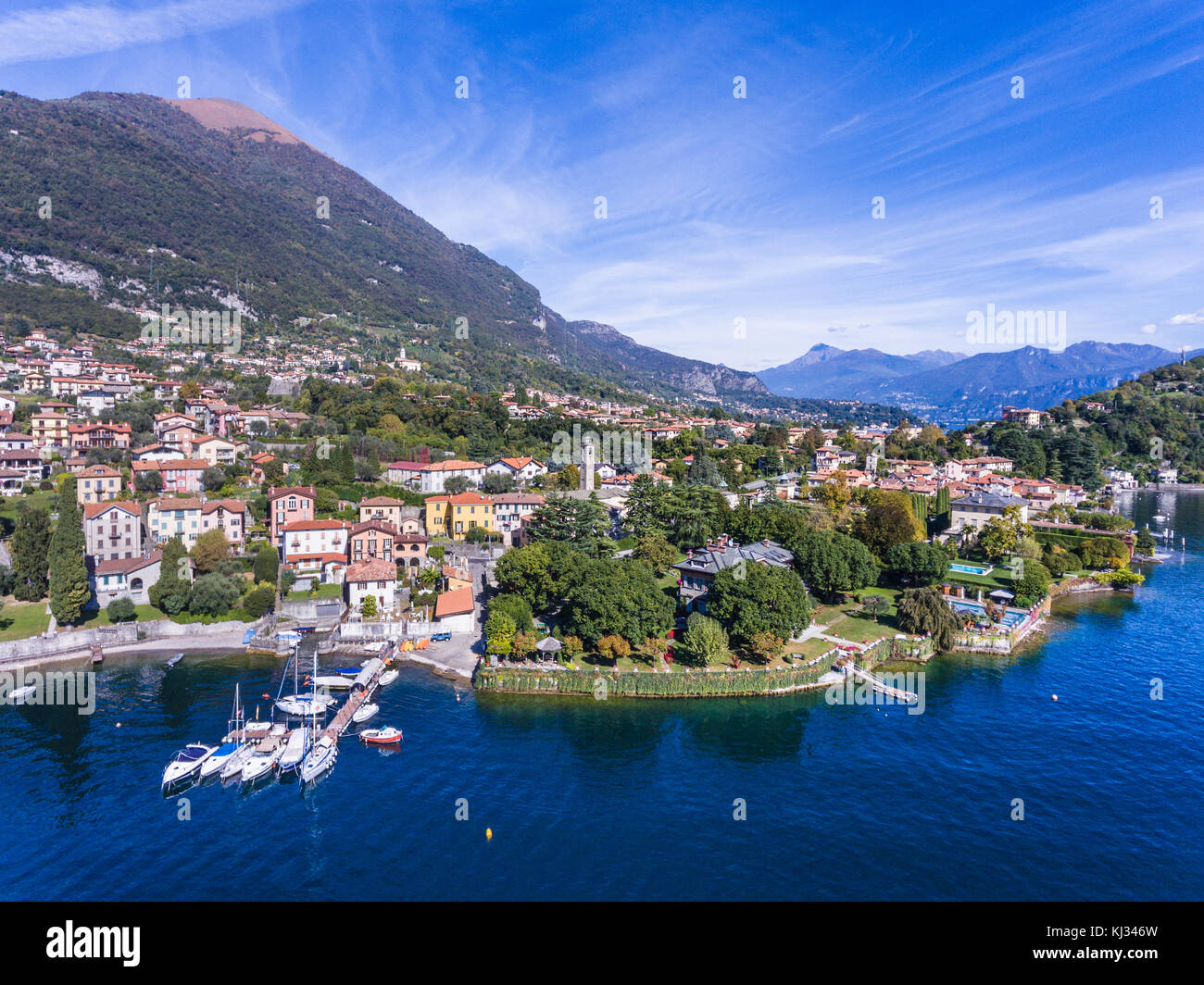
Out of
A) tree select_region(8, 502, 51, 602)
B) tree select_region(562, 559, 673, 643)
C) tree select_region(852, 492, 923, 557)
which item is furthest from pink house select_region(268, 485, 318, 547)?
tree select_region(852, 492, 923, 557)

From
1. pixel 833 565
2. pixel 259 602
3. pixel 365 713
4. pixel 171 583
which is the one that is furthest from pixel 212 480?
pixel 833 565

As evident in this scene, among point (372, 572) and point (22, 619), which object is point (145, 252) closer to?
point (22, 619)

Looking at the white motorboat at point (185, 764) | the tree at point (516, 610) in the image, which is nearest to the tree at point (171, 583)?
the white motorboat at point (185, 764)

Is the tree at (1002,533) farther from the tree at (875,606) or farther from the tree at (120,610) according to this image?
the tree at (120,610)

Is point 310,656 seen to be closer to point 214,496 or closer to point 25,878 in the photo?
point 25,878

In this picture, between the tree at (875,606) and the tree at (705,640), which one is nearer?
the tree at (705,640)

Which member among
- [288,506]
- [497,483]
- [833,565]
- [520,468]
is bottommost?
[833,565]

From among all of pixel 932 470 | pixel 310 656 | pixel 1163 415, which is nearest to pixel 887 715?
pixel 310 656
